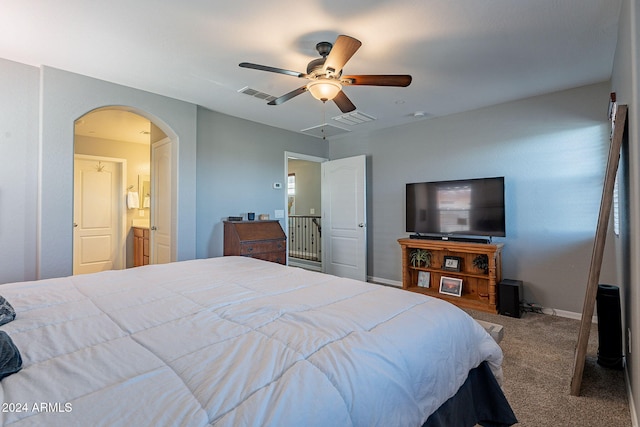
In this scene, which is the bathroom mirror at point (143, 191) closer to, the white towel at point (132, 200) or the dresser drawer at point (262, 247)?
the white towel at point (132, 200)

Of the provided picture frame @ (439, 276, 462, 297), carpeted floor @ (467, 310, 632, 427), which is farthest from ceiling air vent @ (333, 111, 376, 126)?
carpeted floor @ (467, 310, 632, 427)

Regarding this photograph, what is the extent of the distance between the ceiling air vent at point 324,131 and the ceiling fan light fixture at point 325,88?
7.74 ft

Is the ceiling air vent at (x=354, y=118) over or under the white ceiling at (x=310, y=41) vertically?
over

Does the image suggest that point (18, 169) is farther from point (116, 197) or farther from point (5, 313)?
point (116, 197)

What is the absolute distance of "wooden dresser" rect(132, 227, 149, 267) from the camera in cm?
506

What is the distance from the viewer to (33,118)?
282 cm

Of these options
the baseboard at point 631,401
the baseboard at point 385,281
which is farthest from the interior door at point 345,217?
the baseboard at point 631,401

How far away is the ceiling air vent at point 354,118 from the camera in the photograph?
4.25m

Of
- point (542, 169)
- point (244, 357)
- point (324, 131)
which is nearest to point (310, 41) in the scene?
point (244, 357)

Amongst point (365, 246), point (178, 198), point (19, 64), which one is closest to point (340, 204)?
point (365, 246)

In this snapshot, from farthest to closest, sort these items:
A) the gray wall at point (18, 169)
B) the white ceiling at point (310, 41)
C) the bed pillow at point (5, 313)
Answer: the gray wall at point (18, 169), the white ceiling at point (310, 41), the bed pillow at point (5, 313)

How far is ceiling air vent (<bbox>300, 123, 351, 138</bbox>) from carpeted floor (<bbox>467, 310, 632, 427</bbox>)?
3620 millimetres

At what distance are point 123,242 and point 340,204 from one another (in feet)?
13.6

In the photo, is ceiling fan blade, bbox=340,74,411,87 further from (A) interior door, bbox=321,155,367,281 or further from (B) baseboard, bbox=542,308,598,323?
(B) baseboard, bbox=542,308,598,323
